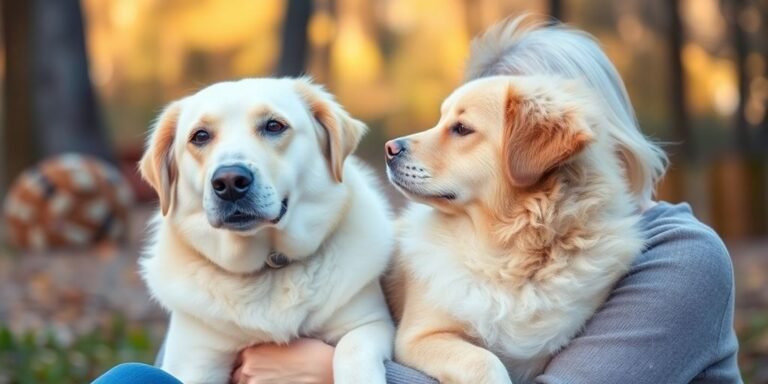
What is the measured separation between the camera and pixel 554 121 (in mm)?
2705

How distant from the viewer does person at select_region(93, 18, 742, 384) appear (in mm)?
2572

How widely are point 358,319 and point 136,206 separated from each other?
1064 cm

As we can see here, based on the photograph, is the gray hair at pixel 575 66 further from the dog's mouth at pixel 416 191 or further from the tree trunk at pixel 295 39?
the tree trunk at pixel 295 39

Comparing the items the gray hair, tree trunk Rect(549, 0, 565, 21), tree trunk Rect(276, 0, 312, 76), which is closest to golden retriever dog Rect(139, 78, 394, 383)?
the gray hair

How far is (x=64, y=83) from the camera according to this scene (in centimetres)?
1049

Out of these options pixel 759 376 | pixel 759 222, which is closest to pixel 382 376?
pixel 759 376

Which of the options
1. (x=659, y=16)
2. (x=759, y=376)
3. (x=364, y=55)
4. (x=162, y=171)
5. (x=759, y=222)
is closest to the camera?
(x=162, y=171)

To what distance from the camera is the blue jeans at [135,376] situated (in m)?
2.55

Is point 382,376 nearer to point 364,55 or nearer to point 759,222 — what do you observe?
point 759,222

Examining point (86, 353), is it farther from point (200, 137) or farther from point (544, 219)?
point (544, 219)

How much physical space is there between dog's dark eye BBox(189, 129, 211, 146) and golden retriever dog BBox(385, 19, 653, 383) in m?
0.53

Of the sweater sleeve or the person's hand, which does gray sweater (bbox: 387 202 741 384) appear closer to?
the sweater sleeve

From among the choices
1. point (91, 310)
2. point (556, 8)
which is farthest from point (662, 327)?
point (556, 8)

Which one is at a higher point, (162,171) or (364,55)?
(162,171)
